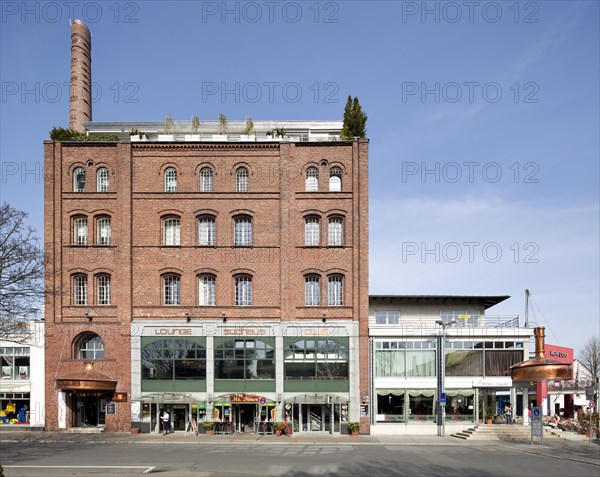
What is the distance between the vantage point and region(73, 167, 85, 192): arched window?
153 feet

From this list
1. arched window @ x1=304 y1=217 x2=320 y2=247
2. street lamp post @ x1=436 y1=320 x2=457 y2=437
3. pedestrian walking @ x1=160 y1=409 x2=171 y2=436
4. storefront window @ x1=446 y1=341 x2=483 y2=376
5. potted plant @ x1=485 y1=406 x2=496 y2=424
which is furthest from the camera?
arched window @ x1=304 y1=217 x2=320 y2=247

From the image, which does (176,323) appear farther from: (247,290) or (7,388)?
(7,388)

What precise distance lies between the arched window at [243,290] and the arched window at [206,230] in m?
3.41

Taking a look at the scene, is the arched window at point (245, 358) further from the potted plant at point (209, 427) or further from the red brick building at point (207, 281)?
the potted plant at point (209, 427)

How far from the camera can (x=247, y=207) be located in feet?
152

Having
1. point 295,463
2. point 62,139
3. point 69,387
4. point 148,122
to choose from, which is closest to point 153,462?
point 295,463

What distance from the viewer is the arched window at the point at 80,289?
45.6 metres

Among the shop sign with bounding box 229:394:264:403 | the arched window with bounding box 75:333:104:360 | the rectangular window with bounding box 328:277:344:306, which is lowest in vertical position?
the shop sign with bounding box 229:394:264:403

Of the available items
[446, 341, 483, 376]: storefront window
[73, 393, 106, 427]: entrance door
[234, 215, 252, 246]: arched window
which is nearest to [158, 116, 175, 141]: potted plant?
[234, 215, 252, 246]: arched window

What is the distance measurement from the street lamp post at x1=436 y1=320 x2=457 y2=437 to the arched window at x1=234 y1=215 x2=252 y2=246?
1491 centimetres

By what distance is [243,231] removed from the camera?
4653 cm

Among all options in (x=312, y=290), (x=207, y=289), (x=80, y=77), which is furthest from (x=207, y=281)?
(x=80, y=77)

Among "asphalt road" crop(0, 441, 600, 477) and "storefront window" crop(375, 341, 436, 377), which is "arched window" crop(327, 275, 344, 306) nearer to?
"storefront window" crop(375, 341, 436, 377)

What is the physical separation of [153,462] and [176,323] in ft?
54.1
